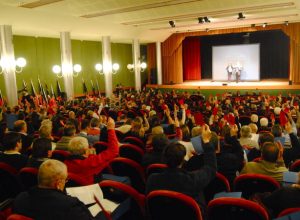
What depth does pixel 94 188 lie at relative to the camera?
299 cm

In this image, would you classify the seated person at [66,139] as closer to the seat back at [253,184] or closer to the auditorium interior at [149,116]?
the auditorium interior at [149,116]

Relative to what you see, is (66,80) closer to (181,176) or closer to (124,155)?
(124,155)

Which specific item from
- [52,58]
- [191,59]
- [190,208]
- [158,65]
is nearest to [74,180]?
[190,208]

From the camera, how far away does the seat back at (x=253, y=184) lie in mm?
3266

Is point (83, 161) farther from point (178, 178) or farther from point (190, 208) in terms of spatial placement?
point (190, 208)

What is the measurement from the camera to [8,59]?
36.2 feet

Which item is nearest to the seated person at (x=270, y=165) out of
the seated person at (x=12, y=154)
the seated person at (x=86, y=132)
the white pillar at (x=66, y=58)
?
the seated person at (x=12, y=154)

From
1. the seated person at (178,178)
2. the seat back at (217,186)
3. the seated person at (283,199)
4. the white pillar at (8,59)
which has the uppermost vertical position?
the white pillar at (8,59)

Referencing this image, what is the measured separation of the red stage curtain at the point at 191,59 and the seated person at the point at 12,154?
2179cm

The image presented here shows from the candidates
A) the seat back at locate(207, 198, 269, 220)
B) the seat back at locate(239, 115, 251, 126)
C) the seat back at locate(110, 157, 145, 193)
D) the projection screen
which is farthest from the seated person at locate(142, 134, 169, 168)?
the projection screen

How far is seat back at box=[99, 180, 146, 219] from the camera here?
3.01 meters

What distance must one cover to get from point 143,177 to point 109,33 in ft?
43.6

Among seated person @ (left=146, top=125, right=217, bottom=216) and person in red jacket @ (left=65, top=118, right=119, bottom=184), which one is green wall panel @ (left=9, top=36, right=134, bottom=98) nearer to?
person in red jacket @ (left=65, top=118, right=119, bottom=184)

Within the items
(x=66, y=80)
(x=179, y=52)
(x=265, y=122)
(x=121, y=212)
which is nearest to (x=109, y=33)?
(x=66, y=80)
